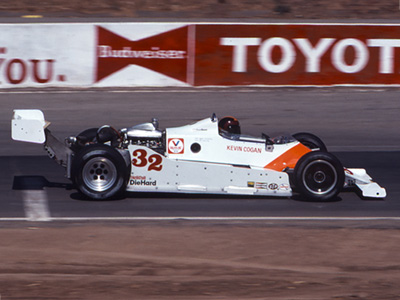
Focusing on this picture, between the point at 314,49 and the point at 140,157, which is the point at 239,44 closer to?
the point at 314,49

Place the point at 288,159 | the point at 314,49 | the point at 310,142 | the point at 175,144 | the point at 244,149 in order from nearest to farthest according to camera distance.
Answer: the point at 175,144, the point at 244,149, the point at 288,159, the point at 310,142, the point at 314,49

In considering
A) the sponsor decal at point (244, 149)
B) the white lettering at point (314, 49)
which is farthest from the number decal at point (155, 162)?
the white lettering at point (314, 49)

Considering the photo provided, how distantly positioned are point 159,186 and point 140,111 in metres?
6.55

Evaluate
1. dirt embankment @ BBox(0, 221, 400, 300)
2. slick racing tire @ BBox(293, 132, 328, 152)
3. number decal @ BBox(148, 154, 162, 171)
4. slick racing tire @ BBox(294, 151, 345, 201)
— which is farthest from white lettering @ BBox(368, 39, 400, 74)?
dirt embankment @ BBox(0, 221, 400, 300)

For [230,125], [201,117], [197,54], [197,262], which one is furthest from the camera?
[197,54]

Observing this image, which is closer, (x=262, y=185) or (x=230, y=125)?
(x=262, y=185)

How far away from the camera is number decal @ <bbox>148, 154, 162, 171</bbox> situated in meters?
10.5

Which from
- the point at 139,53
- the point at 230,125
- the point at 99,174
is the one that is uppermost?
the point at 139,53

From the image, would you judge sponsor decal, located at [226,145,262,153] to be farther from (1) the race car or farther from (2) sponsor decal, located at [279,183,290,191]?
(2) sponsor decal, located at [279,183,290,191]

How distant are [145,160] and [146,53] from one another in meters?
7.98

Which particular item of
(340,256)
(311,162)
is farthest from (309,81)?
(340,256)

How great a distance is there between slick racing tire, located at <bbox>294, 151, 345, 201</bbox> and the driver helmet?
1270 mm

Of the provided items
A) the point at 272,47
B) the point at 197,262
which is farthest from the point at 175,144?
the point at 272,47

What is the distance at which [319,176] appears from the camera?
1066 centimetres
